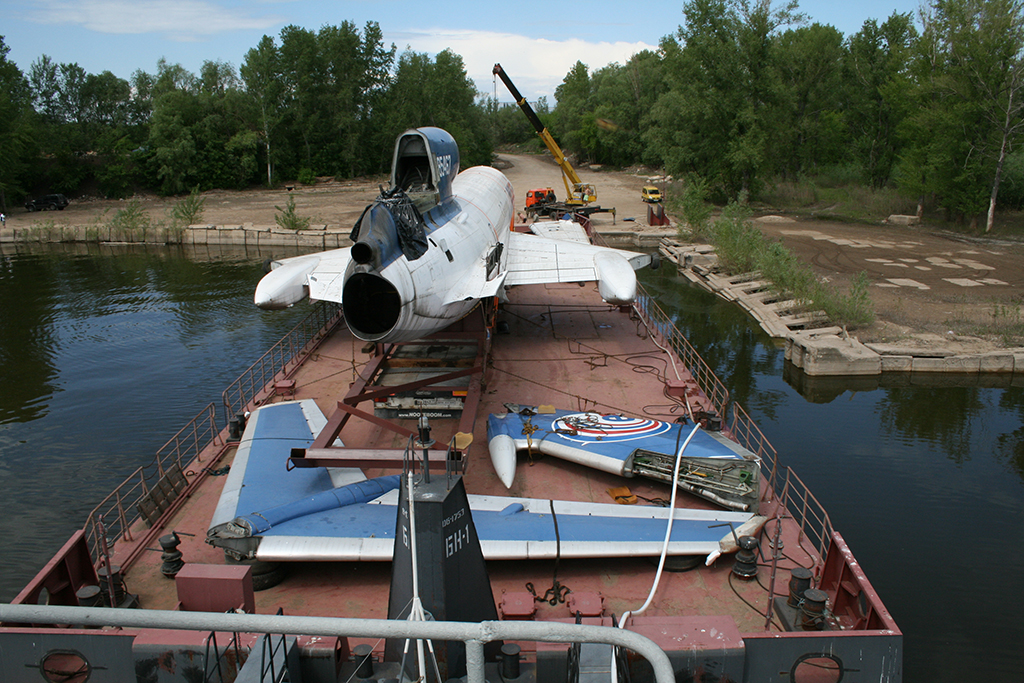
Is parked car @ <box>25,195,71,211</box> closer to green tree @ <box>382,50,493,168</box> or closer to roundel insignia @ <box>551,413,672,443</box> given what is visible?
green tree @ <box>382,50,493,168</box>

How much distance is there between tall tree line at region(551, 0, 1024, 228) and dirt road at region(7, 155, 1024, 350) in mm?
5244

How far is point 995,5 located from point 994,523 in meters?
39.8

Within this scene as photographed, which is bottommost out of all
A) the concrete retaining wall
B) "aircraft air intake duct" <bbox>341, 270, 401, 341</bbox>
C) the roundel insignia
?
the concrete retaining wall

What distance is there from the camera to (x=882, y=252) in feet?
131

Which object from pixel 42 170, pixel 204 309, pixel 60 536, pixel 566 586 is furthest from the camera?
pixel 42 170

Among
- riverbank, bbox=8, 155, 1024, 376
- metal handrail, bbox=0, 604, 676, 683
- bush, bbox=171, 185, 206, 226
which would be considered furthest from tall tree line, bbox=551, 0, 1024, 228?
metal handrail, bbox=0, 604, 676, 683

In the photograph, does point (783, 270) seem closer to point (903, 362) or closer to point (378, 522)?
point (903, 362)

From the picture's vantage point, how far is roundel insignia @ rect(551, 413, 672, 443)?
13.7 m

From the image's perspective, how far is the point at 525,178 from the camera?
80.9 metres

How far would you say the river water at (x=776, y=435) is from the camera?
43.0ft

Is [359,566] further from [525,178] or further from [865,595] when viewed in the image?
[525,178]

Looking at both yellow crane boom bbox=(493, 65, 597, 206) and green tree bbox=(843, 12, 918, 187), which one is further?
green tree bbox=(843, 12, 918, 187)

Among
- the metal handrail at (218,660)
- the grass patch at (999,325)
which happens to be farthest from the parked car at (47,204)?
the grass patch at (999,325)

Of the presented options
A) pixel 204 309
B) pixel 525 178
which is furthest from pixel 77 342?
pixel 525 178
